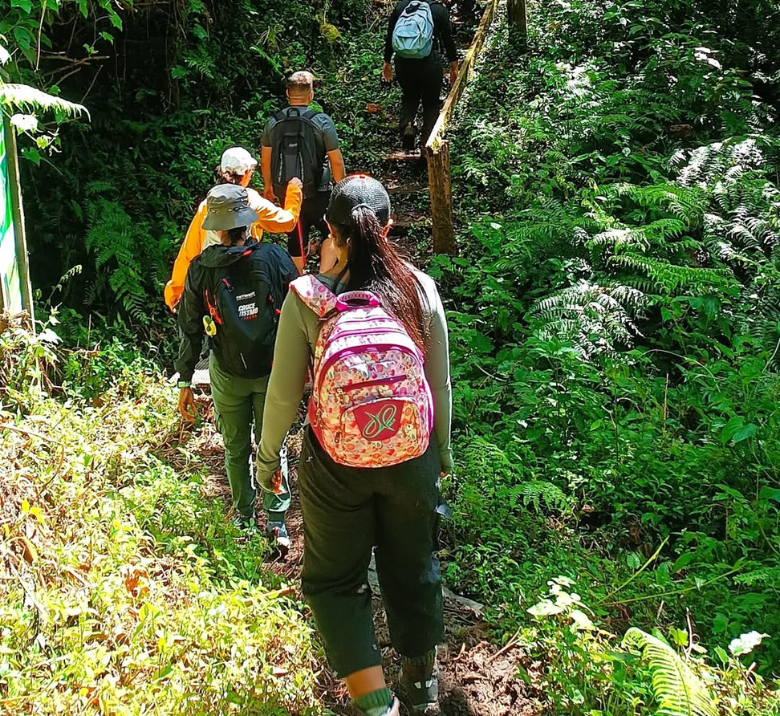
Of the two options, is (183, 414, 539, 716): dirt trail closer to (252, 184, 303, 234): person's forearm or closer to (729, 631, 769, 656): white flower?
(729, 631, 769, 656): white flower

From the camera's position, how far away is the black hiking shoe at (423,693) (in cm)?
336

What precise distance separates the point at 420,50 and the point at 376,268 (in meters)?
6.10

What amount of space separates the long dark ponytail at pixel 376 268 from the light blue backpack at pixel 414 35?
5.97 m

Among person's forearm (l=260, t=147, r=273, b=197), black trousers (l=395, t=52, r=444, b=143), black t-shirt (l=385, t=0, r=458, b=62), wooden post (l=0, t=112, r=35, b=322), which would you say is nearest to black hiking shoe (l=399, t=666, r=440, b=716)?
wooden post (l=0, t=112, r=35, b=322)

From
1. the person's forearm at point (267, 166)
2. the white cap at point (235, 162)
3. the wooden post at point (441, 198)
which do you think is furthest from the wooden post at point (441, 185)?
the white cap at point (235, 162)

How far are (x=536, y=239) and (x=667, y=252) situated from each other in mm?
1141

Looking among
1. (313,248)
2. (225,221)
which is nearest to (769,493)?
(225,221)

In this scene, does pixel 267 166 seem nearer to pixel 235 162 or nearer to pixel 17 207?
pixel 235 162

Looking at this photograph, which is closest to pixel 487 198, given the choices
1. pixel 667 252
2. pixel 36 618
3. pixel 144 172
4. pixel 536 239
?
pixel 536 239

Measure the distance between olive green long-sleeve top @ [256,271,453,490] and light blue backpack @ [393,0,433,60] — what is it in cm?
589

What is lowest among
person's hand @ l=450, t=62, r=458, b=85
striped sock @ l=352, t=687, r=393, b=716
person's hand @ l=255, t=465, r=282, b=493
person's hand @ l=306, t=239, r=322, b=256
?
striped sock @ l=352, t=687, r=393, b=716

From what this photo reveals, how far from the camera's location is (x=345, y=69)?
11.8m

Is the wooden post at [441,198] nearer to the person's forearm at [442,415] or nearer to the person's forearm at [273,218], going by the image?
the person's forearm at [273,218]

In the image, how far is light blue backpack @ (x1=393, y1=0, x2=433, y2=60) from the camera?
811 cm
